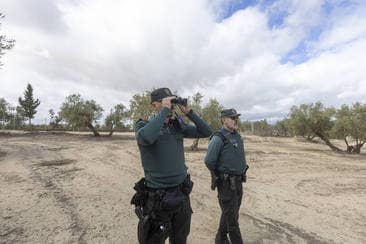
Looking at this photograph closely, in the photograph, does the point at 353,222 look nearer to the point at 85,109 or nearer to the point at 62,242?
the point at 62,242

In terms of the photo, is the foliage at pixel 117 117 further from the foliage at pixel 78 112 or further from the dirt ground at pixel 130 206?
the dirt ground at pixel 130 206

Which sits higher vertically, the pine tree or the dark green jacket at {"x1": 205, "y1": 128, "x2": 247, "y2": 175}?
the pine tree

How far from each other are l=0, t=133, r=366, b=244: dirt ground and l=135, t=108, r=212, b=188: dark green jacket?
2.04 metres

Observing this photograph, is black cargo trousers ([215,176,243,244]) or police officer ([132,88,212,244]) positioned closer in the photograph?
police officer ([132,88,212,244])

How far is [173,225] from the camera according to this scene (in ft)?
8.55

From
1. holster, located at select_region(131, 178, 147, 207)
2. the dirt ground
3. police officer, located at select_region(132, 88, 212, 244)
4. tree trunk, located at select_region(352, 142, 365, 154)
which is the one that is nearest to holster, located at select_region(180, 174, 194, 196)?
police officer, located at select_region(132, 88, 212, 244)

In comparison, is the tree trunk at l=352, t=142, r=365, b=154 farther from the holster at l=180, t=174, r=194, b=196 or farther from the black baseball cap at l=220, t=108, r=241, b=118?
the holster at l=180, t=174, r=194, b=196

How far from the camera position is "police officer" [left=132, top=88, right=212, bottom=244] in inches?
96.7

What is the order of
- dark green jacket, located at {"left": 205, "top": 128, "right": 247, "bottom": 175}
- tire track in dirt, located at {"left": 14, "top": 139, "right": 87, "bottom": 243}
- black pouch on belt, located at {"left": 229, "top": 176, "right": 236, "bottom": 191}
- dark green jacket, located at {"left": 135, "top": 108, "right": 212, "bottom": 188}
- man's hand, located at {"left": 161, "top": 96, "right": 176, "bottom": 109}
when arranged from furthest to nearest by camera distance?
tire track in dirt, located at {"left": 14, "top": 139, "right": 87, "bottom": 243}, dark green jacket, located at {"left": 205, "top": 128, "right": 247, "bottom": 175}, black pouch on belt, located at {"left": 229, "top": 176, "right": 236, "bottom": 191}, man's hand, located at {"left": 161, "top": 96, "right": 176, "bottom": 109}, dark green jacket, located at {"left": 135, "top": 108, "right": 212, "bottom": 188}

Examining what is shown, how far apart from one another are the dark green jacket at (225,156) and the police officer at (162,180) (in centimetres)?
106

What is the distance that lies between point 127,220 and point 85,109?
20930 millimetres

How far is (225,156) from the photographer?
12.1 feet

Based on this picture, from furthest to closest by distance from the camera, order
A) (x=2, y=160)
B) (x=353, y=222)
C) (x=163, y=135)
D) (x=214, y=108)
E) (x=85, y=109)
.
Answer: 1. (x=85, y=109)
2. (x=214, y=108)
3. (x=2, y=160)
4. (x=353, y=222)
5. (x=163, y=135)

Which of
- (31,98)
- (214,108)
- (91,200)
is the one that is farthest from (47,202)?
(31,98)
